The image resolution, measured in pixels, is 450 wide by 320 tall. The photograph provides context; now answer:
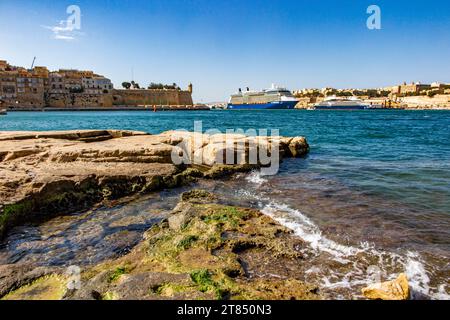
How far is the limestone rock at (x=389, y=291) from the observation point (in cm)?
317

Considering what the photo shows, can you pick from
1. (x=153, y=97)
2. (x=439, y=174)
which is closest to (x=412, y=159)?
(x=439, y=174)

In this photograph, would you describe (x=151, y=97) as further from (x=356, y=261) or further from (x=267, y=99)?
(x=356, y=261)

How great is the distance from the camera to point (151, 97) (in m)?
113

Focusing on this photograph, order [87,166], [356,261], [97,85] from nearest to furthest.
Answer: [356,261] < [87,166] < [97,85]

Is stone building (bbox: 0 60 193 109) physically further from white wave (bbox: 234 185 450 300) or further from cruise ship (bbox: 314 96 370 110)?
white wave (bbox: 234 185 450 300)

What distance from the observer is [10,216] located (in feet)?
17.4

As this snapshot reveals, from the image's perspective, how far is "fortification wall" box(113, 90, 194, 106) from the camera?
108m

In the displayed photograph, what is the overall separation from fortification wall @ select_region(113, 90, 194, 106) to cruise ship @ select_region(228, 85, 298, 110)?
2311 cm

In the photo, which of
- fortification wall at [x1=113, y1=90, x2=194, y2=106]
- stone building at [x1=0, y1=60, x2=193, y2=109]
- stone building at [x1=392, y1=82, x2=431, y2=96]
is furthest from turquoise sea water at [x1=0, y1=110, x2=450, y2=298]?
stone building at [x1=392, y1=82, x2=431, y2=96]

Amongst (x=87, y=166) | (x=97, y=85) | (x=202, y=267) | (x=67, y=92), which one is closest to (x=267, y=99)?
(x=97, y=85)

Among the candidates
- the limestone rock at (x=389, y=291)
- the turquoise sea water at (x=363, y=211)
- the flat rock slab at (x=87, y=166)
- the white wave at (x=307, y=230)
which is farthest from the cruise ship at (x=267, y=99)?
the limestone rock at (x=389, y=291)

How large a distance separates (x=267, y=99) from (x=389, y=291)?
99549 mm

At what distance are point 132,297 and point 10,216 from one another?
12.1ft
